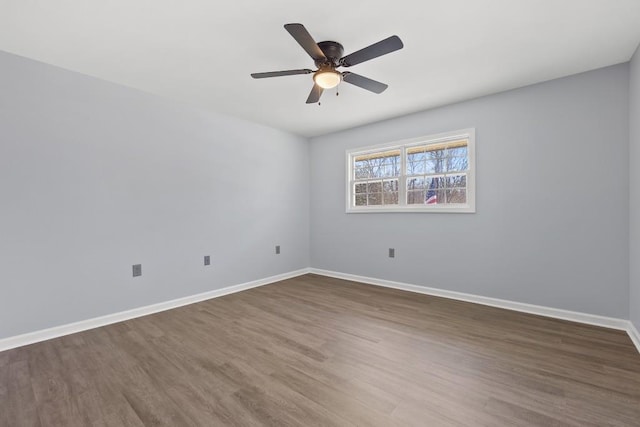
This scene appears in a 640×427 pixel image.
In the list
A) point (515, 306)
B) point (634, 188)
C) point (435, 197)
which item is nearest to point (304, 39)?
point (435, 197)

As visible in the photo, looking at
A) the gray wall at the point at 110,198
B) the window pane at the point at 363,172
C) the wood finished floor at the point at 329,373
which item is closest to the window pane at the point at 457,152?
the window pane at the point at 363,172

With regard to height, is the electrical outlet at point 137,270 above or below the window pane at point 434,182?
below

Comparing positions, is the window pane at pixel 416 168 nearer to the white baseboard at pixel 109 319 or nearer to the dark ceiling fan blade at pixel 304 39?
the dark ceiling fan blade at pixel 304 39

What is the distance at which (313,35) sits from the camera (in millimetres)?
2160

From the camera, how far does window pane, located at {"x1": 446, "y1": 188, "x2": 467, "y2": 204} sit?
361cm

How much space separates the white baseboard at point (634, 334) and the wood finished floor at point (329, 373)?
59 millimetres

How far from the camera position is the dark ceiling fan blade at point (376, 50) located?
181 centimetres

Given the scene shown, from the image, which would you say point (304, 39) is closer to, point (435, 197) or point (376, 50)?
point (376, 50)

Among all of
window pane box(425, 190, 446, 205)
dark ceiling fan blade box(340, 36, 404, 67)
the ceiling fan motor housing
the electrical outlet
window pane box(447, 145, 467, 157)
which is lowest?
the electrical outlet

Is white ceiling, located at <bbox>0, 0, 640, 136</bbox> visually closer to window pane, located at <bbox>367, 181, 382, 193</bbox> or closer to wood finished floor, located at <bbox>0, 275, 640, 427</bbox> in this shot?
window pane, located at <bbox>367, 181, 382, 193</bbox>

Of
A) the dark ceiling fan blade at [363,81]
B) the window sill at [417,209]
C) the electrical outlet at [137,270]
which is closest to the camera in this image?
the dark ceiling fan blade at [363,81]

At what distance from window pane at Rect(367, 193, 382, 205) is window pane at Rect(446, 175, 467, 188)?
106 cm

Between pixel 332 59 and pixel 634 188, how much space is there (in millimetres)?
2887

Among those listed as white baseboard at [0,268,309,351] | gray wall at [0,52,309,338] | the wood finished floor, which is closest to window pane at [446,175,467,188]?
the wood finished floor
